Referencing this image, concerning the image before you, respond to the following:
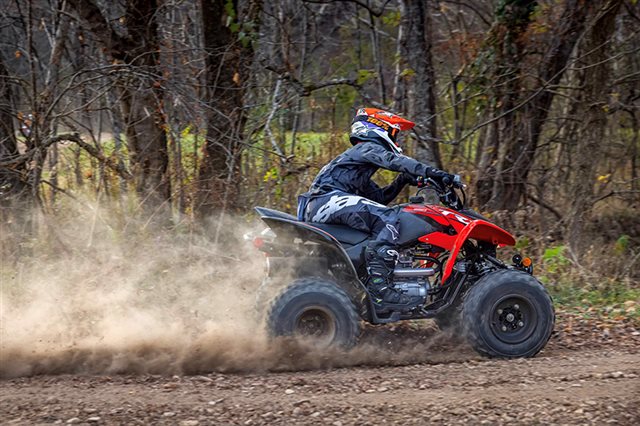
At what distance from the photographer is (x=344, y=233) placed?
7.08 metres

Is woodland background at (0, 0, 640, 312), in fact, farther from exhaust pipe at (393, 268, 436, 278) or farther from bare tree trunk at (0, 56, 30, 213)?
exhaust pipe at (393, 268, 436, 278)

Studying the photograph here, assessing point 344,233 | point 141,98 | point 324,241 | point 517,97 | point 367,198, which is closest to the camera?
point 324,241

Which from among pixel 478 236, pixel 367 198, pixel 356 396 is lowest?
pixel 356 396

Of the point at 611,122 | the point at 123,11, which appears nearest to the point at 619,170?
the point at 611,122

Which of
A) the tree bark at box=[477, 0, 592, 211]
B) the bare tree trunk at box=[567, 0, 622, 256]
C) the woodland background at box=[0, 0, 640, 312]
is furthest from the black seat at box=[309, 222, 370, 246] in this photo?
the bare tree trunk at box=[567, 0, 622, 256]

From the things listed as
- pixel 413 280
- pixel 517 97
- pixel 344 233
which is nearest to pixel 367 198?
pixel 344 233

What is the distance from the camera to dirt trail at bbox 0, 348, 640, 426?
17.4 feet

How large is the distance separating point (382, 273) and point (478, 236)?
93 centimetres

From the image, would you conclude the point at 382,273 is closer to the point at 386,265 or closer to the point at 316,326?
the point at 386,265

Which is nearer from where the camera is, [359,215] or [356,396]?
[356,396]

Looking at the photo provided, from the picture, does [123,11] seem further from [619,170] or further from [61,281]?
[619,170]

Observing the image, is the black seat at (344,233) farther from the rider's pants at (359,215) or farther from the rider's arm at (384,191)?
the rider's arm at (384,191)

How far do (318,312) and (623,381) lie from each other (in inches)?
99.0

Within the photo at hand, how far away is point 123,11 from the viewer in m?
11.9
